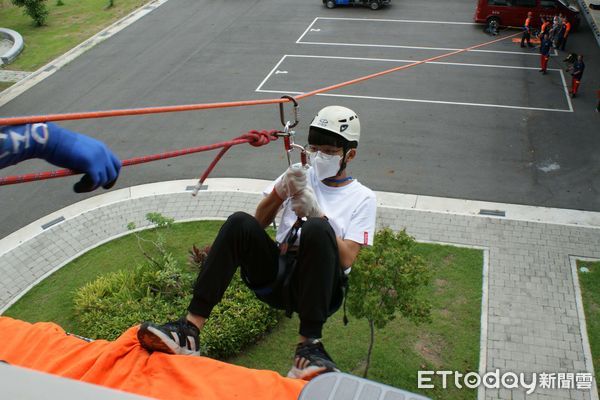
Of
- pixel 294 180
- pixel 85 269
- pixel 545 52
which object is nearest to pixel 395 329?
pixel 294 180

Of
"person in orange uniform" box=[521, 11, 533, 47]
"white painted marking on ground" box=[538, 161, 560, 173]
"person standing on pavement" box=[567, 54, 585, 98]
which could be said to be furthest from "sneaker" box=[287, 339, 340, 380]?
"person in orange uniform" box=[521, 11, 533, 47]

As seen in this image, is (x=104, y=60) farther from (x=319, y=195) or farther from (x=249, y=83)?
(x=319, y=195)

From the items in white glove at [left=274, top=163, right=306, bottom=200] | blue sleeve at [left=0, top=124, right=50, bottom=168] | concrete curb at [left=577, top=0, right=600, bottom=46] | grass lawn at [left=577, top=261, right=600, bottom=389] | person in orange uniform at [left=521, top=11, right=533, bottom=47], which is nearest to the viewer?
blue sleeve at [left=0, top=124, right=50, bottom=168]

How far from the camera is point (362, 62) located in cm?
1962

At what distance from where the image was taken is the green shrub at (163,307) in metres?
8.18

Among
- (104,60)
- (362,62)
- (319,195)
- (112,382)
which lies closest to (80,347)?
(112,382)

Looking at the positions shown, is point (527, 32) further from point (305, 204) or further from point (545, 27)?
point (305, 204)

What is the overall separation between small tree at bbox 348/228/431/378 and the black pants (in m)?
1.47

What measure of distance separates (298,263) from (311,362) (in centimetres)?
80

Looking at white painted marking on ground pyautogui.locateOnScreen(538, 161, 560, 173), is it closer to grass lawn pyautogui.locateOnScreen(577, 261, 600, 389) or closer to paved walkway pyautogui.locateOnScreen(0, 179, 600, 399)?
paved walkway pyautogui.locateOnScreen(0, 179, 600, 399)

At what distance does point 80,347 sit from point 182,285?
15.7 feet

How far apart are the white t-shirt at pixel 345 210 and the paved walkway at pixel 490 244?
143 inches

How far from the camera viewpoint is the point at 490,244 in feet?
34.0

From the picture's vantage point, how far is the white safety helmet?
516cm
